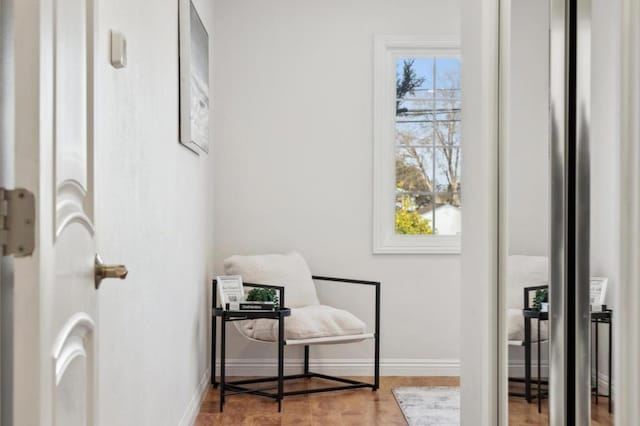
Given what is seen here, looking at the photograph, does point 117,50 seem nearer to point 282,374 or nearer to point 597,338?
point 597,338

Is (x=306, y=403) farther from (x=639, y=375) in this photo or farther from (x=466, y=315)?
(x=639, y=375)

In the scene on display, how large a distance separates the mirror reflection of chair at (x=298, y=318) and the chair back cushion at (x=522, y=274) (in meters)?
1.98

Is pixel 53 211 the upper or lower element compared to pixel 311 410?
upper

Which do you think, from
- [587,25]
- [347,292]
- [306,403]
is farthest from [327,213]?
[587,25]

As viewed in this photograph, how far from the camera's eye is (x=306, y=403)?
3920mm

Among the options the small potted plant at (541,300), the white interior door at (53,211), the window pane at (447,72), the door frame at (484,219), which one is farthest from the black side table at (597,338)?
the window pane at (447,72)

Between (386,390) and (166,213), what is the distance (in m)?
2.09

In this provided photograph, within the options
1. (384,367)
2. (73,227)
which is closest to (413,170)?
(384,367)

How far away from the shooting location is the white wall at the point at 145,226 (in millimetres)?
1895

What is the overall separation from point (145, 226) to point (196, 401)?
1619mm

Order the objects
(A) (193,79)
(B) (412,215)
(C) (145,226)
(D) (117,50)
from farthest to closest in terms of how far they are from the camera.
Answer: (B) (412,215), (A) (193,79), (C) (145,226), (D) (117,50)

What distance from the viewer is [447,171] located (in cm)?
475

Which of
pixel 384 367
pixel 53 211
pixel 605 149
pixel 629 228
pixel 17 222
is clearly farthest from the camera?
pixel 384 367

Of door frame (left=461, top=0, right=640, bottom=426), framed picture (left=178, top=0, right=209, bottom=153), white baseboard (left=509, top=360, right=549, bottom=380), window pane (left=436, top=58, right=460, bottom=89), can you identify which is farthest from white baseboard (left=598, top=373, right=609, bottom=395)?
window pane (left=436, top=58, right=460, bottom=89)
